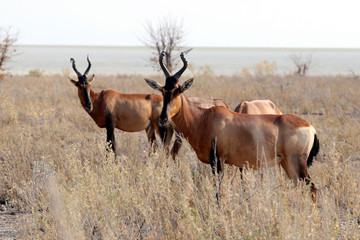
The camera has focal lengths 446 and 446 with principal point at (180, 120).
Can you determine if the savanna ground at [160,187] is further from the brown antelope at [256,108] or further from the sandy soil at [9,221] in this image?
the brown antelope at [256,108]

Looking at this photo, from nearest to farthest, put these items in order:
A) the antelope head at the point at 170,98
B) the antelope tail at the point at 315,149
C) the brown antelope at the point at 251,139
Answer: the brown antelope at the point at 251,139
the antelope tail at the point at 315,149
the antelope head at the point at 170,98

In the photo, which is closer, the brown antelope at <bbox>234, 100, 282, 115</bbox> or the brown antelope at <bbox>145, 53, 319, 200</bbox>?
the brown antelope at <bbox>145, 53, 319, 200</bbox>

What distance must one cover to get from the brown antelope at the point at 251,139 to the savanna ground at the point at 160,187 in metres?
0.25

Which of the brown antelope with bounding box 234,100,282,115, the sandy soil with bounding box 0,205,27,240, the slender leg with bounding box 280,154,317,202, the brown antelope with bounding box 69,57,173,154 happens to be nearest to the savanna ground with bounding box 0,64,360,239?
the sandy soil with bounding box 0,205,27,240

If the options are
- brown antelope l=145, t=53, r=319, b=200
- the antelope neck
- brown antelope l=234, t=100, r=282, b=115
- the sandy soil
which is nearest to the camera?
the sandy soil

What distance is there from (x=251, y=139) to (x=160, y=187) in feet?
4.35

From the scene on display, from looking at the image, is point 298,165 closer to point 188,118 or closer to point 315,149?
point 315,149

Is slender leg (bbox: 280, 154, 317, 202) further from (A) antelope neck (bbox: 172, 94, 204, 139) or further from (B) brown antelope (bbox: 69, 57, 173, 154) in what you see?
(B) brown antelope (bbox: 69, 57, 173, 154)

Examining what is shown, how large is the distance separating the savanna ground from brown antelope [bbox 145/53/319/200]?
0.81 ft

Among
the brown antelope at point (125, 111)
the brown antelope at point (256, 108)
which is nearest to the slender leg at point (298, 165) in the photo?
the brown antelope at point (256, 108)

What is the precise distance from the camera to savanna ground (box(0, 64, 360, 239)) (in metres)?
4.29

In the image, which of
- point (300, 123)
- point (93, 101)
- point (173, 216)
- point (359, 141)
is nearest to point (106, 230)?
point (173, 216)

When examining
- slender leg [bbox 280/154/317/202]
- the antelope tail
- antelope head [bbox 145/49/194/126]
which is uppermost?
antelope head [bbox 145/49/194/126]

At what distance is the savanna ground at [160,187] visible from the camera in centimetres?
429
